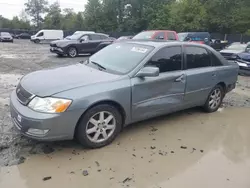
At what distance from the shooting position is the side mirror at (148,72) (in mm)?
3938

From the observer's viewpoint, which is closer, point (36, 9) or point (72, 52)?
point (72, 52)

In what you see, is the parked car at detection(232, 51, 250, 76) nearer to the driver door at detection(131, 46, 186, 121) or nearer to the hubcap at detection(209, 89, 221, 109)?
the hubcap at detection(209, 89, 221, 109)

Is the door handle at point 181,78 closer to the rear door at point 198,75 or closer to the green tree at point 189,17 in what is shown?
the rear door at point 198,75

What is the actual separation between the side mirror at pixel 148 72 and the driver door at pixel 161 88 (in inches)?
3.5

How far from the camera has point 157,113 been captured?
4.43 meters

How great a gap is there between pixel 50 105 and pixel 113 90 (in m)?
0.90

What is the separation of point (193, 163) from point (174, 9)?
1524 inches

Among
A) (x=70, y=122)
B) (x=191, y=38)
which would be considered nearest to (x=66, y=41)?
(x=191, y=38)

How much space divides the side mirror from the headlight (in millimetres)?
1209

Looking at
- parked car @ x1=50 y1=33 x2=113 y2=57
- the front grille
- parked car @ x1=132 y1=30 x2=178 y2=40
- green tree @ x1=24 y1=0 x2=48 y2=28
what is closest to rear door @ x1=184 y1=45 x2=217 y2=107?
the front grille

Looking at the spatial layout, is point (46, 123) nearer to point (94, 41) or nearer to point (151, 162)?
point (151, 162)

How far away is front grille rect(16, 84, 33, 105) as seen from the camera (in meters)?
3.45

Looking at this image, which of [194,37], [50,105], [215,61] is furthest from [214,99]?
[194,37]

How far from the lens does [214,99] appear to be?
218 inches
